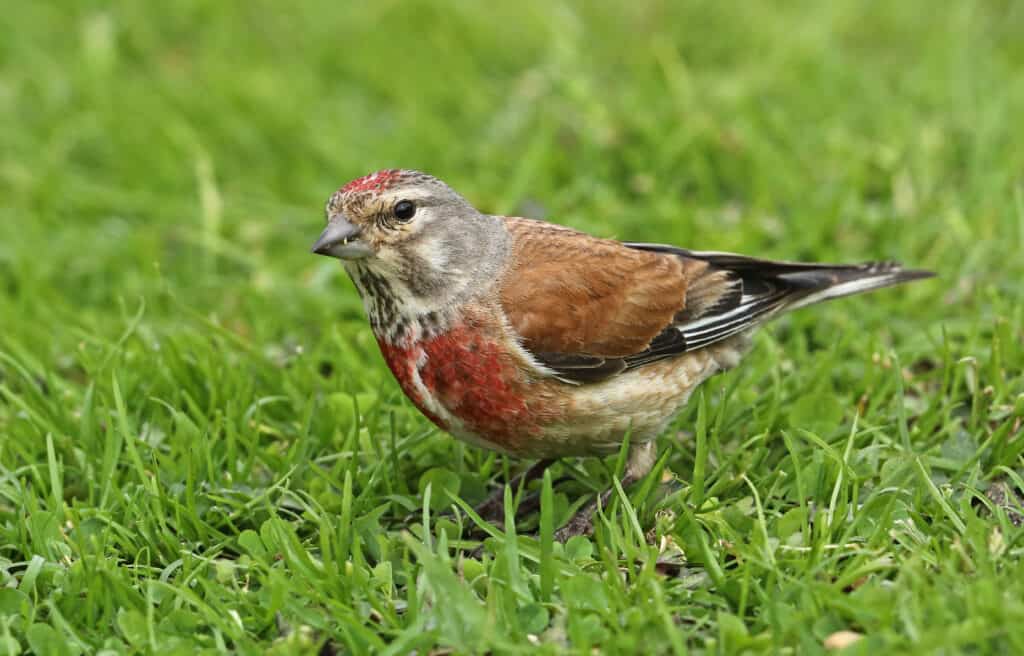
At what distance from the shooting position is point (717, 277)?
465cm

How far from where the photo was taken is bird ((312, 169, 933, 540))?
13.3 ft

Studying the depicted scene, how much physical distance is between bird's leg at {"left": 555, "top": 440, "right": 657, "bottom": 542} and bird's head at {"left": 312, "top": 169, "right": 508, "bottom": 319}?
81cm

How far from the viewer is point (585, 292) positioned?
428 centimetres

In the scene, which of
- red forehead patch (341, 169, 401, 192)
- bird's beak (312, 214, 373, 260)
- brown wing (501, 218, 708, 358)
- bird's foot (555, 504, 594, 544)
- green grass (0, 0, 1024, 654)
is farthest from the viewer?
bird's foot (555, 504, 594, 544)

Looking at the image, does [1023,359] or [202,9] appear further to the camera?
[202,9]

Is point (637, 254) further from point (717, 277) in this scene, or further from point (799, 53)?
point (799, 53)

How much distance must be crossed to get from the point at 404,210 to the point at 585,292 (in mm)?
687

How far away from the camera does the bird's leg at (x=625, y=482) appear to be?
4.29 m

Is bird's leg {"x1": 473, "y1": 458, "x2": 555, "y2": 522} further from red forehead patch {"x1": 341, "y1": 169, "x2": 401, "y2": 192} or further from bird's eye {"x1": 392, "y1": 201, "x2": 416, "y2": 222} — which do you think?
red forehead patch {"x1": 341, "y1": 169, "x2": 401, "y2": 192}

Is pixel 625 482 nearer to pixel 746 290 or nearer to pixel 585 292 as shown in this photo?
pixel 585 292

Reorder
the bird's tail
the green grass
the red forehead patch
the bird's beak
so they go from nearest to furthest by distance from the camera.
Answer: the green grass
the bird's beak
the red forehead patch
the bird's tail

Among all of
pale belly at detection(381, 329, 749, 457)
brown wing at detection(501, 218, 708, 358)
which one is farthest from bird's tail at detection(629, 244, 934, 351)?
pale belly at detection(381, 329, 749, 457)

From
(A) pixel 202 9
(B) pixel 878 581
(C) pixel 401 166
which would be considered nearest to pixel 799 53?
(C) pixel 401 166

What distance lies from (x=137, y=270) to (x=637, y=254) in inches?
Result: 123
